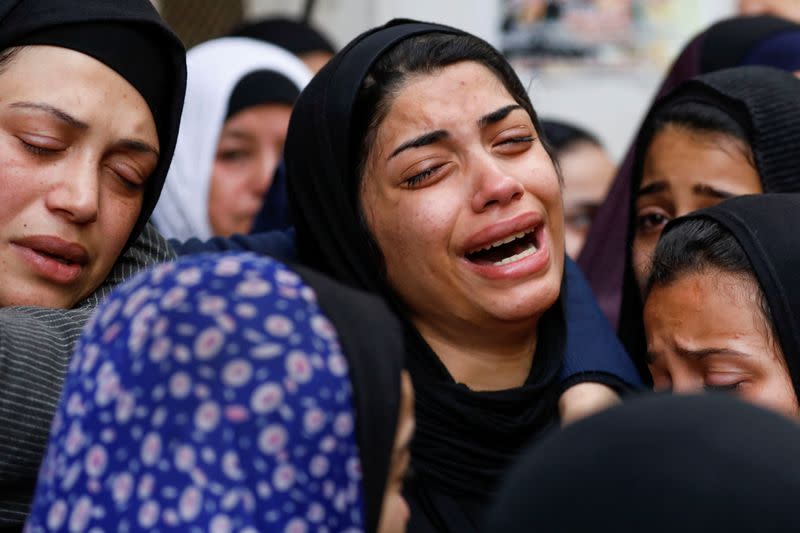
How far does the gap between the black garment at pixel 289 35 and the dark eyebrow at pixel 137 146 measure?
2.24 m

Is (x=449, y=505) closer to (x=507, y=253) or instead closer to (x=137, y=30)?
(x=507, y=253)

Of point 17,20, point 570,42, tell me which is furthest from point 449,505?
point 570,42

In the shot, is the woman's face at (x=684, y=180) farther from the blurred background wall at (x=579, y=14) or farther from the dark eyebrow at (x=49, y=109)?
the blurred background wall at (x=579, y=14)

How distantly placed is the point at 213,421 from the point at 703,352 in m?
1.06

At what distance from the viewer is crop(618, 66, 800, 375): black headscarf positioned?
2756mm

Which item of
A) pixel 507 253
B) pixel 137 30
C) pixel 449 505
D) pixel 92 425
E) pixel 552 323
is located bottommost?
pixel 449 505

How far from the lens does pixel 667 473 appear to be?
1.18 metres

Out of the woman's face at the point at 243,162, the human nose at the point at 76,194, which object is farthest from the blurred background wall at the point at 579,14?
the human nose at the point at 76,194

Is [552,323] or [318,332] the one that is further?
[552,323]

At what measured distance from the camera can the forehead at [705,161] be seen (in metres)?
2.77

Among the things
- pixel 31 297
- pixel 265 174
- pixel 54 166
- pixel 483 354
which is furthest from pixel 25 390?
pixel 265 174

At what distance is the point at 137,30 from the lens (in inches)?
95.1

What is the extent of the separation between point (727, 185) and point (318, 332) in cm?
153

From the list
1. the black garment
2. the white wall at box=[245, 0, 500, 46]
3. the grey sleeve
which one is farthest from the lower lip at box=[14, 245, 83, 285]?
the white wall at box=[245, 0, 500, 46]
